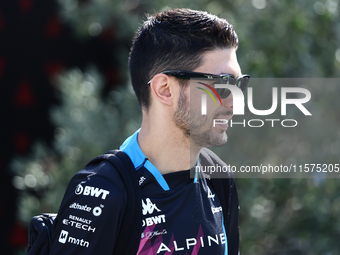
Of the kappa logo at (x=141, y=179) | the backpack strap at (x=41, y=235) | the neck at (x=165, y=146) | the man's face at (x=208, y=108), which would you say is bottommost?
the backpack strap at (x=41, y=235)

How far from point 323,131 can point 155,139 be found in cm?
230

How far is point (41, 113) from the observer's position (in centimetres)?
427

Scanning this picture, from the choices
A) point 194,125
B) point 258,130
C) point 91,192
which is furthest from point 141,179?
point 258,130

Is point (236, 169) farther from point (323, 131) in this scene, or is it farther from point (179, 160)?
point (179, 160)

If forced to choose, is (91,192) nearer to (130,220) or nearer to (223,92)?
(130,220)

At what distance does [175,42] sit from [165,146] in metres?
0.47

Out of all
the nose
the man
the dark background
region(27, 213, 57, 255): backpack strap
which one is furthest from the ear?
the dark background

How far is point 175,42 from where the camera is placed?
1.82 metres

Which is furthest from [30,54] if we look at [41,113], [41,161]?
[41,161]

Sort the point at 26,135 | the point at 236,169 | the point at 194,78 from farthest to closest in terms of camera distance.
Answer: the point at 26,135 < the point at 236,169 < the point at 194,78

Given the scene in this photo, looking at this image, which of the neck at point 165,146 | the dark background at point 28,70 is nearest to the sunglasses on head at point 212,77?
the neck at point 165,146

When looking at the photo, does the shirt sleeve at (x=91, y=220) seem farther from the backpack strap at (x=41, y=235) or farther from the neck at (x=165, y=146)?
the neck at (x=165, y=146)

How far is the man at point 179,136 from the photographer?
1.64 metres

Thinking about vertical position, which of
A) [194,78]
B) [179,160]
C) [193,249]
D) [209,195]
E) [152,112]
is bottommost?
[193,249]
